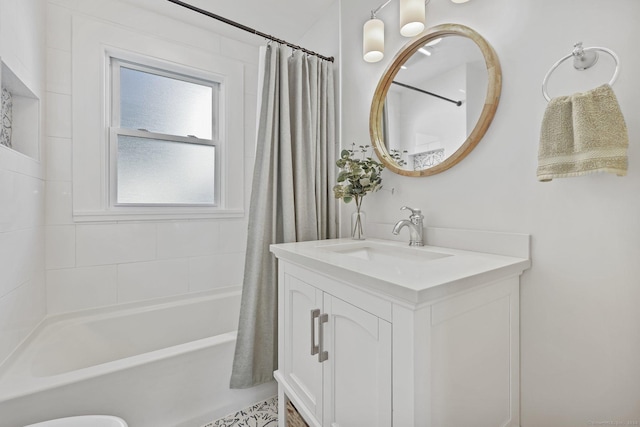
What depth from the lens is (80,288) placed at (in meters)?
1.71

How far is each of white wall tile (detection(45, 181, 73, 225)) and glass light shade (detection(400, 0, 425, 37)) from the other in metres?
2.01

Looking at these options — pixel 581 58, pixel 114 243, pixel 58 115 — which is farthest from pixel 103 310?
pixel 581 58

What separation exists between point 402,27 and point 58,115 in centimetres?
193

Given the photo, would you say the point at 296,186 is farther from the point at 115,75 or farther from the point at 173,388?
the point at 115,75

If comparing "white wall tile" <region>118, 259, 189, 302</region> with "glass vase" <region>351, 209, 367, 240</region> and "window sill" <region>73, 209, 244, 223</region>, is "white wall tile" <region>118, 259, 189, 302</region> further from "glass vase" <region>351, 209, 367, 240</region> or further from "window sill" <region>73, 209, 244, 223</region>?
"glass vase" <region>351, 209, 367, 240</region>

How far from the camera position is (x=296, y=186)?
63.8 inches

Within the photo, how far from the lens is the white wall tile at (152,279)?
72.8 inches

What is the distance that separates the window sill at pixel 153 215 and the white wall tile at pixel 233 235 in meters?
0.06

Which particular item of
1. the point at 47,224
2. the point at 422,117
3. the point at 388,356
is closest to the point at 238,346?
the point at 388,356

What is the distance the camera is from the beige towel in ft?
2.30

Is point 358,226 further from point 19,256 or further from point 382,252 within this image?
point 19,256

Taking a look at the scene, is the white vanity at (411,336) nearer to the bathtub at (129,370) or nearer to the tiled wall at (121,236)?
the bathtub at (129,370)

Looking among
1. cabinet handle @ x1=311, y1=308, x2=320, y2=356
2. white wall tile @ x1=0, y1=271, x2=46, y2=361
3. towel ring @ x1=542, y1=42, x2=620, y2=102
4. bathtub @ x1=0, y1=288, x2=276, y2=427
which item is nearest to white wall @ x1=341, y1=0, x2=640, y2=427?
towel ring @ x1=542, y1=42, x2=620, y2=102

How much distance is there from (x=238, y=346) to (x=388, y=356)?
1.05 metres
